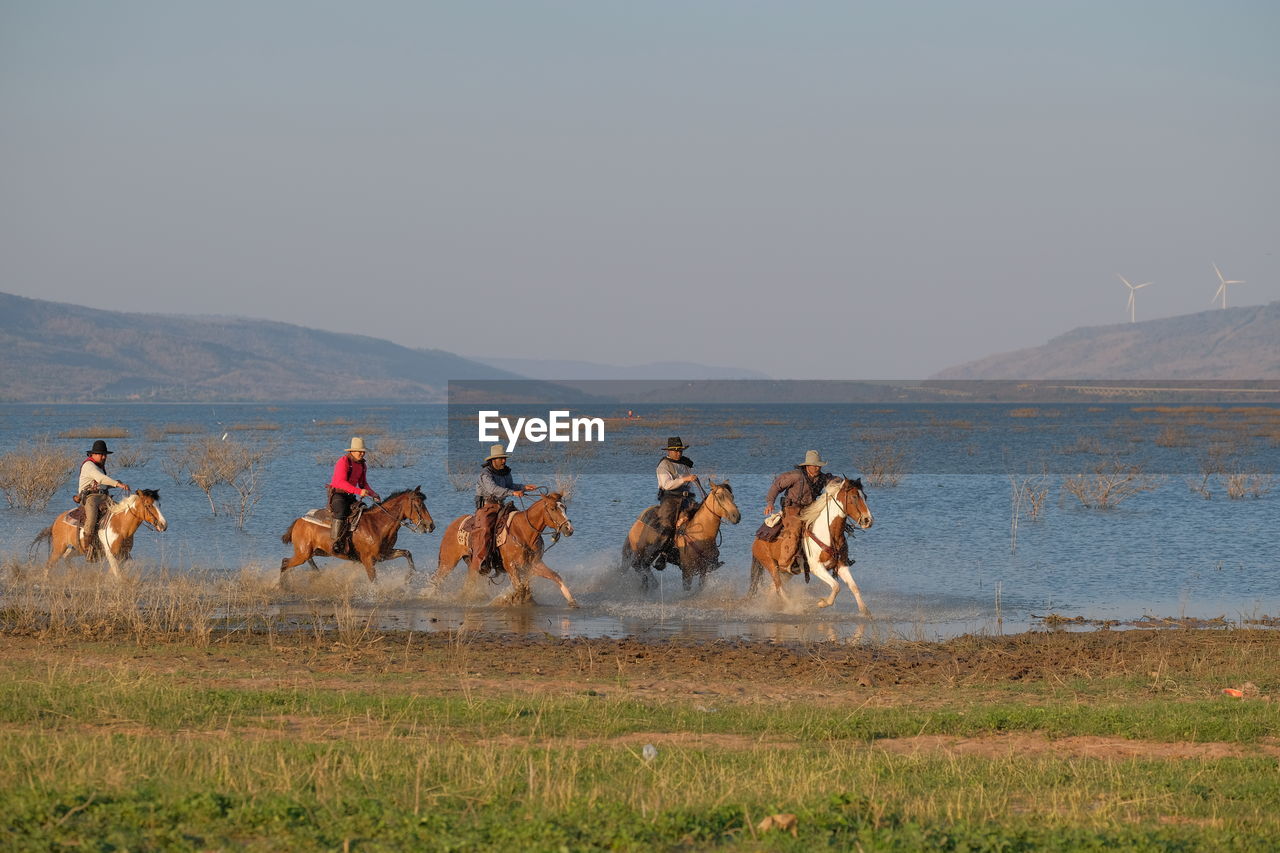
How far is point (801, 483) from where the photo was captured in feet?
59.6

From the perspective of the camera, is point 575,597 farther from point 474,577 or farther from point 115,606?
point 115,606

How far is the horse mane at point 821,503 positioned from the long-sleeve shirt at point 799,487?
160 mm

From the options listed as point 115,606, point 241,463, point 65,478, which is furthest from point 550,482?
point 115,606

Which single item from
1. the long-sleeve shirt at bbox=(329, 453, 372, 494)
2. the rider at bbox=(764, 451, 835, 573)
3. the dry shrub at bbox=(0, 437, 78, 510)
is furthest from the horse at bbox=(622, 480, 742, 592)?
the dry shrub at bbox=(0, 437, 78, 510)

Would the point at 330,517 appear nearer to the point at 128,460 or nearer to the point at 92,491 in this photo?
the point at 92,491

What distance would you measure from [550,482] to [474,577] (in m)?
20.6

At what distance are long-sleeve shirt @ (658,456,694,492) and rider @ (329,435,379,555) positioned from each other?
3811 millimetres

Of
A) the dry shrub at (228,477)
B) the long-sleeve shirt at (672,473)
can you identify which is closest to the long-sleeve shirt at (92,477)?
the long-sleeve shirt at (672,473)

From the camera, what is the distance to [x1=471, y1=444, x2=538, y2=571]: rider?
18.1 m

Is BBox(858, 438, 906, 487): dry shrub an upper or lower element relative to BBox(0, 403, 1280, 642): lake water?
upper

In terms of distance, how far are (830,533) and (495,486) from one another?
14.3 ft

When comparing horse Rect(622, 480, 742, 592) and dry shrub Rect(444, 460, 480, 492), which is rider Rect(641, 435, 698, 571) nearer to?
horse Rect(622, 480, 742, 592)

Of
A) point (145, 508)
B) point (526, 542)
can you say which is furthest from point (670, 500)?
point (145, 508)

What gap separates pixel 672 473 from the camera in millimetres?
18688
